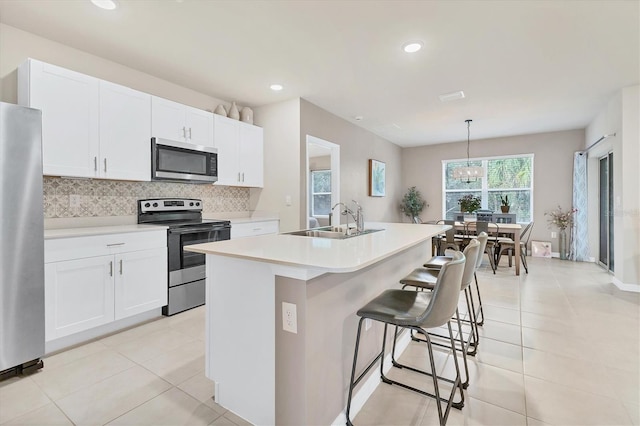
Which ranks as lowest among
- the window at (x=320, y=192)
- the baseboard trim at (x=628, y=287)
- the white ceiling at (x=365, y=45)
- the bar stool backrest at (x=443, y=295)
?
the baseboard trim at (x=628, y=287)

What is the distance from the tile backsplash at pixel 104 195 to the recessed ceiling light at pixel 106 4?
1.51 metres

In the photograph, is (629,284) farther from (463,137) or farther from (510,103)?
(463,137)

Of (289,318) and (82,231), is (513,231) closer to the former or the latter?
(289,318)

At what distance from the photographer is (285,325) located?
1.49 m

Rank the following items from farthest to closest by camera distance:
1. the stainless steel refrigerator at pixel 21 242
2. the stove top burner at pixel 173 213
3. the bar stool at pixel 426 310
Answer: the stove top burner at pixel 173 213 → the stainless steel refrigerator at pixel 21 242 → the bar stool at pixel 426 310

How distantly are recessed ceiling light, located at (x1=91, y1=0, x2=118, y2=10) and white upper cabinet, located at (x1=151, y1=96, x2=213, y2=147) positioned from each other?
1.00m

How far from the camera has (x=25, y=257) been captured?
82.6 inches

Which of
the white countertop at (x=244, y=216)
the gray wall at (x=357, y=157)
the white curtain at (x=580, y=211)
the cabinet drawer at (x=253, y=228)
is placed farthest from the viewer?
the white curtain at (x=580, y=211)

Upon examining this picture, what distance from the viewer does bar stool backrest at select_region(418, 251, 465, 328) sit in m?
1.42

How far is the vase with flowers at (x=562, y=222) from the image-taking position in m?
6.18

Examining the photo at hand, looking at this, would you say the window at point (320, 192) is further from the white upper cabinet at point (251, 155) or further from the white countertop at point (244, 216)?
the white upper cabinet at point (251, 155)

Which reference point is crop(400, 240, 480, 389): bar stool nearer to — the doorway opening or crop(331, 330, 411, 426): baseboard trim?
crop(331, 330, 411, 426): baseboard trim

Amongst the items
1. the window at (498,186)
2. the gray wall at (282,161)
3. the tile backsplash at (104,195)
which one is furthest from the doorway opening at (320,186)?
the tile backsplash at (104,195)

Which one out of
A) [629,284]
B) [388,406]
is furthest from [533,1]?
[629,284]
